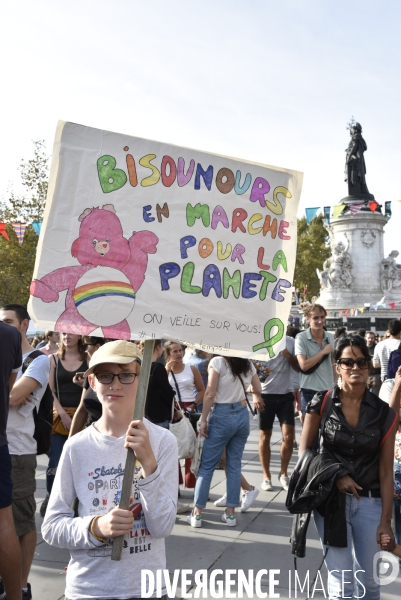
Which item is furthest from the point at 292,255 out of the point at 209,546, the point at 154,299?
the point at 209,546

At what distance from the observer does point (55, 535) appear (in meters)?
2.30

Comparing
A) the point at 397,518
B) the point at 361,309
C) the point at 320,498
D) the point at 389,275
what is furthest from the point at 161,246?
the point at 389,275

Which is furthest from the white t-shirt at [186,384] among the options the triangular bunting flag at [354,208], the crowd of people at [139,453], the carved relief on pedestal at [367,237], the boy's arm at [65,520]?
the carved relief on pedestal at [367,237]

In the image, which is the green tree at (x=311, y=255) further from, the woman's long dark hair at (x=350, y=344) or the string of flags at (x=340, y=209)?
the woman's long dark hair at (x=350, y=344)

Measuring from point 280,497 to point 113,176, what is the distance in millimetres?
4388

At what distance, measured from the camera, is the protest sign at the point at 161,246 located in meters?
2.72

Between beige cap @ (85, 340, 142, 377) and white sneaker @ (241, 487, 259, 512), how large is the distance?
359cm

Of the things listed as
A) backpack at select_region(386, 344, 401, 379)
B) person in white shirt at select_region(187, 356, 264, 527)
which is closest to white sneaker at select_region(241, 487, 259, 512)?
person in white shirt at select_region(187, 356, 264, 527)

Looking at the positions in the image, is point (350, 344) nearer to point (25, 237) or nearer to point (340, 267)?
point (25, 237)

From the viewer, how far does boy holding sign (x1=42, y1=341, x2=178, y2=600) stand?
7.32 ft

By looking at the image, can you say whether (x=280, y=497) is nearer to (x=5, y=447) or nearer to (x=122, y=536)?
(x=5, y=447)

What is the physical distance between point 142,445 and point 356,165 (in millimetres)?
39747

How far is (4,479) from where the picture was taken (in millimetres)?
3221

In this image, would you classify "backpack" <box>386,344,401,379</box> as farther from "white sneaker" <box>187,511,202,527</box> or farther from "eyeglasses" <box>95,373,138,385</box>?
"eyeglasses" <box>95,373,138,385</box>
